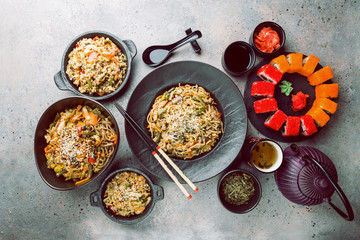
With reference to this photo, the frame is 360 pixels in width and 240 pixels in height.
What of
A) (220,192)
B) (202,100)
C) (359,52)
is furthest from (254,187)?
(359,52)

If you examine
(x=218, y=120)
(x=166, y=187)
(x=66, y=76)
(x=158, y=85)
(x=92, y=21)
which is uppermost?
(x=92, y=21)

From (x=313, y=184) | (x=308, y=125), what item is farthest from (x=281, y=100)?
(x=313, y=184)

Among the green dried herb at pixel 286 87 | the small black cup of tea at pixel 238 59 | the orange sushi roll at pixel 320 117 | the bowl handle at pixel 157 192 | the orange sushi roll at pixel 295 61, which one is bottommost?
the orange sushi roll at pixel 320 117

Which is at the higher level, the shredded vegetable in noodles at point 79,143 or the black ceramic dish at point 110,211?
the shredded vegetable in noodles at point 79,143

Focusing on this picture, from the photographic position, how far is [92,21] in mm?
3264

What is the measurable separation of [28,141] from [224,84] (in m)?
2.63

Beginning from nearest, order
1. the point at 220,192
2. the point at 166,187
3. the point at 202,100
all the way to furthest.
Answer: the point at 202,100
the point at 220,192
the point at 166,187

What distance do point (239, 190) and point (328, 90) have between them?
1.65 m

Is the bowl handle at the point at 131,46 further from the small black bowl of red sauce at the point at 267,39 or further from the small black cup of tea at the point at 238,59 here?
the small black bowl of red sauce at the point at 267,39

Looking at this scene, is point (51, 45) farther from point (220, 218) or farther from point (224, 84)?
point (220, 218)

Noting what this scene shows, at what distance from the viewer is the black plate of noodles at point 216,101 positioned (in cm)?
269

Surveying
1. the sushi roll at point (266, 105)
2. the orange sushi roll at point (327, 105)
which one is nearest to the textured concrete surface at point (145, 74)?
the orange sushi roll at point (327, 105)

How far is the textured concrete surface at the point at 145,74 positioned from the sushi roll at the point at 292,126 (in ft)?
1.37

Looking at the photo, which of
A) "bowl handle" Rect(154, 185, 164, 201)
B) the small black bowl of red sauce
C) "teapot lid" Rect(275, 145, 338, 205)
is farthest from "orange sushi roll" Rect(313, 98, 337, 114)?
"bowl handle" Rect(154, 185, 164, 201)
